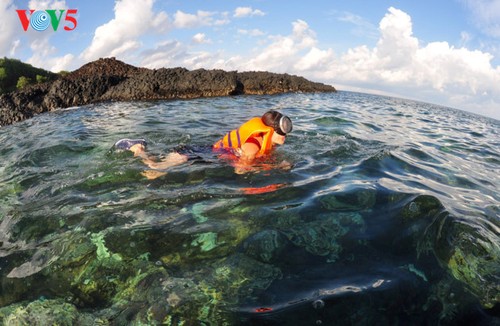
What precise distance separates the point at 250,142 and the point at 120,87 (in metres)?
15.0

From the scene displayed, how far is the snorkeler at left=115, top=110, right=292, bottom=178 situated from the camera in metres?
5.96

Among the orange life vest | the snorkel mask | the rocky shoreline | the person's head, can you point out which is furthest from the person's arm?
the rocky shoreline

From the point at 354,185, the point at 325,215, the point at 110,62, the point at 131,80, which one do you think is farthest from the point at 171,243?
the point at 110,62

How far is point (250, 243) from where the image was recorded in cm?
351

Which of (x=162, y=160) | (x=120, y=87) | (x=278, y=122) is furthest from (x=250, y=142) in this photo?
(x=120, y=87)

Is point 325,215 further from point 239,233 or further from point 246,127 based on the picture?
point 246,127

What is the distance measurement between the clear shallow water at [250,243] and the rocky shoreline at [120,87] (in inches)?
449

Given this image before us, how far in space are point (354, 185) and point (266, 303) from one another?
9.58ft

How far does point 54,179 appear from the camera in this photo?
5.52 metres

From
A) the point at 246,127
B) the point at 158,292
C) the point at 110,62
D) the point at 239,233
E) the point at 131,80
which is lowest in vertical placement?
the point at 158,292

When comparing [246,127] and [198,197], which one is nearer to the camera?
[198,197]

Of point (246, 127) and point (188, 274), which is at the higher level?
point (246, 127)

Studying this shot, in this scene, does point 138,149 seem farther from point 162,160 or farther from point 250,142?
point 250,142

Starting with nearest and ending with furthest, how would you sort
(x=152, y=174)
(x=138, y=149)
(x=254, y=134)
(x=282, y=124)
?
(x=152, y=174) → (x=282, y=124) → (x=254, y=134) → (x=138, y=149)
